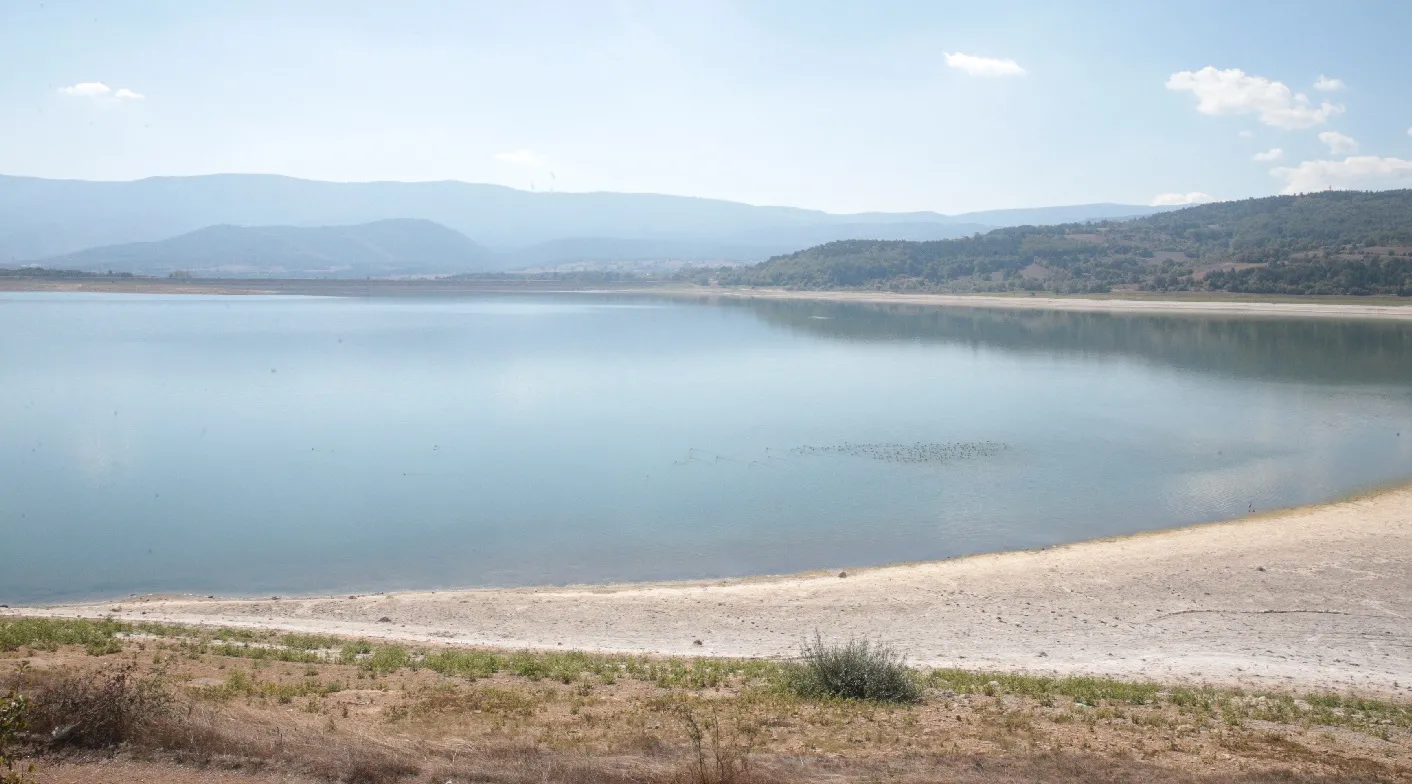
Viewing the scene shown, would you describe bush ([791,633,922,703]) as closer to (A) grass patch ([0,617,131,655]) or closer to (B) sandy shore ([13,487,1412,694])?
(B) sandy shore ([13,487,1412,694])

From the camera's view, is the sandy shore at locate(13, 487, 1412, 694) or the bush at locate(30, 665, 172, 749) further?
the sandy shore at locate(13, 487, 1412, 694)

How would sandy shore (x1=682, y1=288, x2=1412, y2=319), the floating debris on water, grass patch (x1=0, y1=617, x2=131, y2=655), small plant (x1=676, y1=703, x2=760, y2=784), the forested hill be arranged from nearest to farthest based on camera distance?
small plant (x1=676, y1=703, x2=760, y2=784)
grass patch (x1=0, y1=617, x2=131, y2=655)
the floating debris on water
sandy shore (x1=682, y1=288, x2=1412, y2=319)
the forested hill

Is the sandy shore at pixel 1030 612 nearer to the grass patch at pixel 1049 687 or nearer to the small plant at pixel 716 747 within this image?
the grass patch at pixel 1049 687

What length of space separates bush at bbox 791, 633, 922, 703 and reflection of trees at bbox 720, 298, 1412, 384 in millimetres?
34848

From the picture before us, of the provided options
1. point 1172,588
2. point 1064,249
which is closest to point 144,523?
point 1172,588

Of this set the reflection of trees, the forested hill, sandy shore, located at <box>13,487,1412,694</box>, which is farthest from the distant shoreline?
sandy shore, located at <box>13,487,1412,694</box>

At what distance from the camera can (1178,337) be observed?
5144 centimetres

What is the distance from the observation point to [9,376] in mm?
34812

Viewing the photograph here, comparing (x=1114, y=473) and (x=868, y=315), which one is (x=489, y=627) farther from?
(x=868, y=315)

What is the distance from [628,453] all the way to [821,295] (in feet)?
257

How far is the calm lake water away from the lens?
586 inches

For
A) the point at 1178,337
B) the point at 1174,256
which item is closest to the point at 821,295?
the point at 1174,256

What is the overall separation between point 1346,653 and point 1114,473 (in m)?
A: 11.4

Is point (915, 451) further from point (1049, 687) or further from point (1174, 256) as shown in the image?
point (1174, 256)
